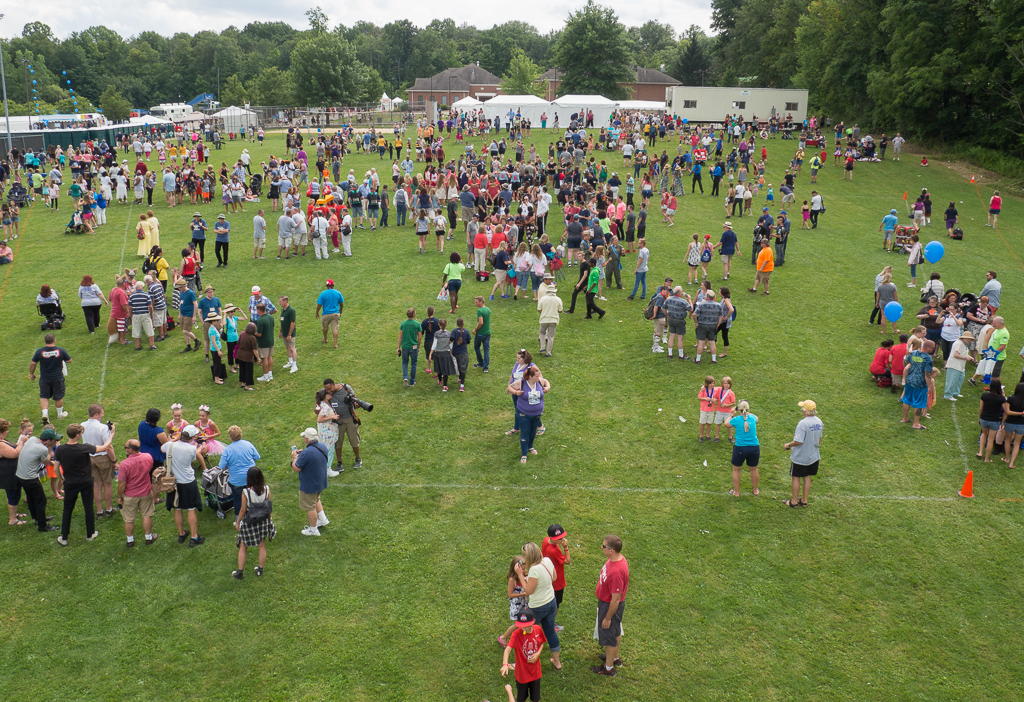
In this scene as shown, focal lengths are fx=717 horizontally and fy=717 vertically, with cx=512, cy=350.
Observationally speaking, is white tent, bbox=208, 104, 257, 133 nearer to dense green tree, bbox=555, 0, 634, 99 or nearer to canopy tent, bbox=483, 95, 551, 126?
canopy tent, bbox=483, 95, 551, 126

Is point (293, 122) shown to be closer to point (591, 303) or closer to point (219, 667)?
point (591, 303)

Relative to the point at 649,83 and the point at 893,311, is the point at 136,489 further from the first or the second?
the point at 649,83

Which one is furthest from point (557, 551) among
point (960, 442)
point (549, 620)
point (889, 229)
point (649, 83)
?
point (649, 83)

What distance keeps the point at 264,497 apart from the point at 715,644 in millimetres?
5647

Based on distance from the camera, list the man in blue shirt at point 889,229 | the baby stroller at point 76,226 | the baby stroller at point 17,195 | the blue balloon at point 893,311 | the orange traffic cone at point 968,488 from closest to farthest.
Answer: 1. the orange traffic cone at point 968,488
2. the blue balloon at point 893,311
3. the man in blue shirt at point 889,229
4. the baby stroller at point 76,226
5. the baby stroller at point 17,195

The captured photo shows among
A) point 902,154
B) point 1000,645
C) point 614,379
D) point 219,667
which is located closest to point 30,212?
point 614,379

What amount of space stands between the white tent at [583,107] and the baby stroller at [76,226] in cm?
3171

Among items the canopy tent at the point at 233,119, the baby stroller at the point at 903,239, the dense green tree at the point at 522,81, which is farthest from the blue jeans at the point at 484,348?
the dense green tree at the point at 522,81

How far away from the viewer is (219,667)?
7770mm

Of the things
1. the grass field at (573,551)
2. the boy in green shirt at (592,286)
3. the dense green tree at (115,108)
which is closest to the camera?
the grass field at (573,551)

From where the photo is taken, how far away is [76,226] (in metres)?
26.0

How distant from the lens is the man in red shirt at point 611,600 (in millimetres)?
7391

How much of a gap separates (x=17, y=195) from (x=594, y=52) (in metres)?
52.4

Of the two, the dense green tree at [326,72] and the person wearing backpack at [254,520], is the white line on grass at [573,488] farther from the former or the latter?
the dense green tree at [326,72]
